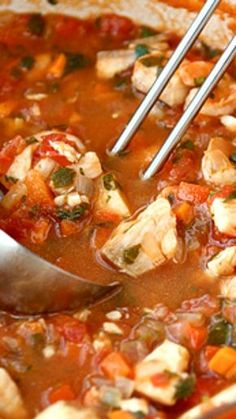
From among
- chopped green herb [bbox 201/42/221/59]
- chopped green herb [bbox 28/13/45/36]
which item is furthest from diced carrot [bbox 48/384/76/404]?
chopped green herb [bbox 28/13/45/36]

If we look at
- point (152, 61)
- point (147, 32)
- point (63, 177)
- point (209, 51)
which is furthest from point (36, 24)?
point (63, 177)

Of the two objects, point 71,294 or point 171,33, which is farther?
point 171,33

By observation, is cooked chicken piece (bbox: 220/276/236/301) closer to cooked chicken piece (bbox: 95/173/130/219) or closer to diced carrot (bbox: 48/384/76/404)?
cooked chicken piece (bbox: 95/173/130/219)

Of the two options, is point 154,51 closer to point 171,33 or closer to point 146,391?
point 171,33

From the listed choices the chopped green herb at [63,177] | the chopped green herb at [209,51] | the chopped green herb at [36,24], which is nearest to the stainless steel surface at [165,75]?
the chopped green herb at [63,177]

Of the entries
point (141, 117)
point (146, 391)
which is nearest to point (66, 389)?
point (146, 391)
